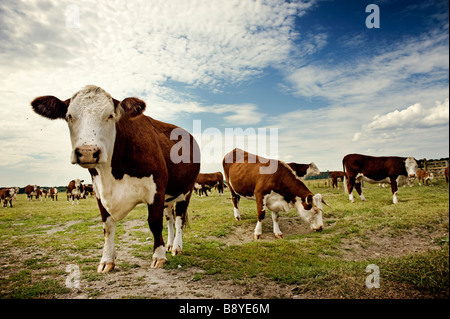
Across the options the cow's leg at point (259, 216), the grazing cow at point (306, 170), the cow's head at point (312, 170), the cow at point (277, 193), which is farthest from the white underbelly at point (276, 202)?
the cow's head at point (312, 170)

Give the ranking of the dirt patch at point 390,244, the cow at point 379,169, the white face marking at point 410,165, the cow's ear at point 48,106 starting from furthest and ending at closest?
the white face marking at point 410,165 < the cow at point 379,169 < the dirt patch at point 390,244 < the cow's ear at point 48,106

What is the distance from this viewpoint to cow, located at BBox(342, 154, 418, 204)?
1581 cm

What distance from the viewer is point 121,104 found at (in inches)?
173

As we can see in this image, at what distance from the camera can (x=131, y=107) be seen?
14.3ft

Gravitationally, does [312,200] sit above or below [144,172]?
below

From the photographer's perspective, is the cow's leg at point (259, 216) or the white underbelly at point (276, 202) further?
the white underbelly at point (276, 202)

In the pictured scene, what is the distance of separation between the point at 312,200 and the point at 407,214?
4.63 meters

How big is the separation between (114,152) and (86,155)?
0.90m

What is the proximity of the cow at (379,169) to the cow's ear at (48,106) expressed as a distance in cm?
1565

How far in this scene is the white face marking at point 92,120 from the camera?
3.65 meters

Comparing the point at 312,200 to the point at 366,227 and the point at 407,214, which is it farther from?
the point at 407,214

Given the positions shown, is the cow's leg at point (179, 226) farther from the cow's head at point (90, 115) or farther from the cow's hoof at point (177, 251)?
the cow's head at point (90, 115)

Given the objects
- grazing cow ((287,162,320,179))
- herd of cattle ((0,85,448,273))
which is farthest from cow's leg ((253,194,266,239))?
grazing cow ((287,162,320,179))
